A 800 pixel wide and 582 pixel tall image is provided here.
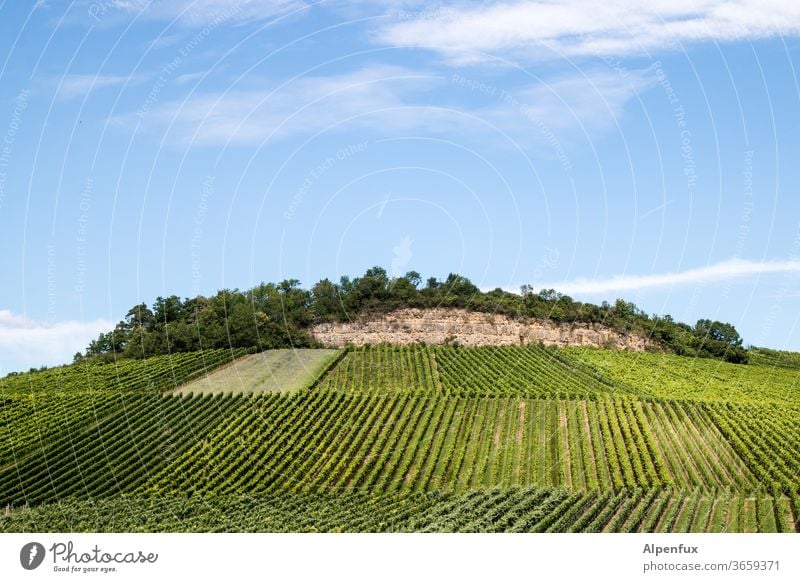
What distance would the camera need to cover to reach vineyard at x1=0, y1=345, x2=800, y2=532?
30.2 metres

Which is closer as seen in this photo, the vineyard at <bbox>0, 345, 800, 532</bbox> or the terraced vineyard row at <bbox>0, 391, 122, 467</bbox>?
the vineyard at <bbox>0, 345, 800, 532</bbox>

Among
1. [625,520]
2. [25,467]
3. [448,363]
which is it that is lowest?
[625,520]

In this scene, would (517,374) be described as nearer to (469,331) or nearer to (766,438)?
(469,331)

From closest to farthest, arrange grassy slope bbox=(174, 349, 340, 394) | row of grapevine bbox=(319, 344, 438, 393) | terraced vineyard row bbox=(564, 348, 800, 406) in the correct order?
terraced vineyard row bbox=(564, 348, 800, 406) < grassy slope bbox=(174, 349, 340, 394) < row of grapevine bbox=(319, 344, 438, 393)

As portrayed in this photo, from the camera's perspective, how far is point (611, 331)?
221 ft

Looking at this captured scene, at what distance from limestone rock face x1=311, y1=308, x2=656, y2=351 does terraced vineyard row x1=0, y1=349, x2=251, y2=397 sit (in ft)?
31.9

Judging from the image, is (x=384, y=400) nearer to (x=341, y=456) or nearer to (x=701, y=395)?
(x=341, y=456)

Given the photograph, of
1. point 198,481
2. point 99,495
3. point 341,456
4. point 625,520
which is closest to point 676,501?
point 625,520

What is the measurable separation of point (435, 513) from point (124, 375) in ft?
85.3

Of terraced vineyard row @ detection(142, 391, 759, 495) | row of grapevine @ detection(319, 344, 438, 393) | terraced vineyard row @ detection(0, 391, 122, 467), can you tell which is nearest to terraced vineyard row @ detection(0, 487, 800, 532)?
terraced vineyard row @ detection(142, 391, 759, 495)

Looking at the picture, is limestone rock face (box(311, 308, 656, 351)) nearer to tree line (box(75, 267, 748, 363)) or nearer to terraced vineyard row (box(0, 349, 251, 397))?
tree line (box(75, 267, 748, 363))

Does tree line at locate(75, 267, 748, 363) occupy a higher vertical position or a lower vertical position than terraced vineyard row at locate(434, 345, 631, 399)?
higher

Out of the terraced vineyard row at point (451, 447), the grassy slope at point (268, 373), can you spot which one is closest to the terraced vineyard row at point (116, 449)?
the terraced vineyard row at point (451, 447)

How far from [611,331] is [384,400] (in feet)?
86.2
